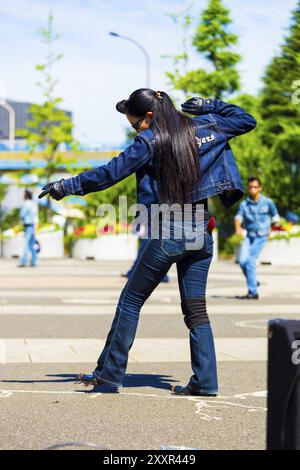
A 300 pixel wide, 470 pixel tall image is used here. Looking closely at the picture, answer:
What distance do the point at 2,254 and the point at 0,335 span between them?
2970 cm

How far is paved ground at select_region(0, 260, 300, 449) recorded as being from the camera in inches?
198

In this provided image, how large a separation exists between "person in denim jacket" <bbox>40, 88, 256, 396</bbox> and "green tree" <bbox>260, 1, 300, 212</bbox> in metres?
19.0

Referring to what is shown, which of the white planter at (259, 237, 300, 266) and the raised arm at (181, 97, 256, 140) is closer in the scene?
the raised arm at (181, 97, 256, 140)

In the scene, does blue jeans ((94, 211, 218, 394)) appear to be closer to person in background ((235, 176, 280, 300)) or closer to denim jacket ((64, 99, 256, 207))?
denim jacket ((64, 99, 256, 207))

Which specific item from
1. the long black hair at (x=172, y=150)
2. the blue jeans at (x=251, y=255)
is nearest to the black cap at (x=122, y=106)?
the long black hair at (x=172, y=150)

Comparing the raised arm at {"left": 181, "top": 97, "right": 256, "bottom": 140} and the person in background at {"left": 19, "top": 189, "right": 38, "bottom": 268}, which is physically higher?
the person in background at {"left": 19, "top": 189, "right": 38, "bottom": 268}

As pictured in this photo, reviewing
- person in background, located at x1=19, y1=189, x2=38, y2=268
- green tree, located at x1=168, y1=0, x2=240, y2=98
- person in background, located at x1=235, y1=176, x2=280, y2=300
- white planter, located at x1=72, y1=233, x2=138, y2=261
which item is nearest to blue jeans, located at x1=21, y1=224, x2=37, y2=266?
person in background, located at x1=19, y1=189, x2=38, y2=268

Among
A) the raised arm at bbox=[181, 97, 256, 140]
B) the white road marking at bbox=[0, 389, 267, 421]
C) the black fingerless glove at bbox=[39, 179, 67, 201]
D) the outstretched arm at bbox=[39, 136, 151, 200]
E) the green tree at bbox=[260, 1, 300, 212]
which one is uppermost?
the green tree at bbox=[260, 1, 300, 212]

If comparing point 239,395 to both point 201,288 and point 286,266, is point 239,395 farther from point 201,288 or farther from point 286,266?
point 286,266

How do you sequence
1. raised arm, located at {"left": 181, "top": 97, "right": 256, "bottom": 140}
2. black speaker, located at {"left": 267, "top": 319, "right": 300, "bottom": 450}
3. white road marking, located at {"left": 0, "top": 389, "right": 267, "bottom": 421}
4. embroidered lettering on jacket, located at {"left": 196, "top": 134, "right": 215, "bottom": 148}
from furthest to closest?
raised arm, located at {"left": 181, "top": 97, "right": 256, "bottom": 140} < embroidered lettering on jacket, located at {"left": 196, "top": 134, "right": 215, "bottom": 148} < white road marking, located at {"left": 0, "top": 389, "right": 267, "bottom": 421} < black speaker, located at {"left": 267, "top": 319, "right": 300, "bottom": 450}

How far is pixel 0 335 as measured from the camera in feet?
32.4

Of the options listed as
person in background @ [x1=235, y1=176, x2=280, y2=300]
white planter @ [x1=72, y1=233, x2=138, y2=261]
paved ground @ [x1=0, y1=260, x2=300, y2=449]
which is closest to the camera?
paved ground @ [x1=0, y1=260, x2=300, y2=449]

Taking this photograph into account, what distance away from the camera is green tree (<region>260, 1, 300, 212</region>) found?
39469 mm

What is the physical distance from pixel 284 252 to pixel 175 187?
80.3 ft
